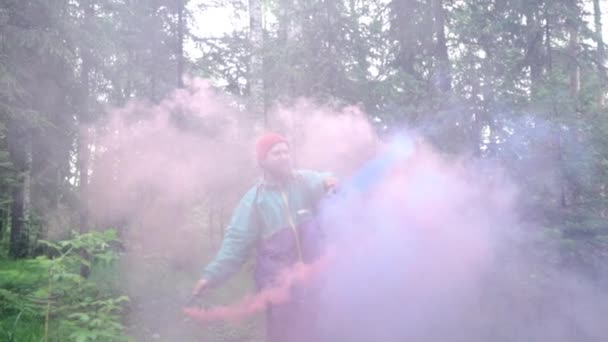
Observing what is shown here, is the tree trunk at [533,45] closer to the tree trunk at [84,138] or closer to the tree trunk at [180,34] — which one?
the tree trunk at [180,34]

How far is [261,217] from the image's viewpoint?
434 centimetres

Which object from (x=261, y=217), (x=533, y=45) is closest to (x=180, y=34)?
(x=533, y=45)

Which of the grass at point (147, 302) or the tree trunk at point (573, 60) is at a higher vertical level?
the tree trunk at point (573, 60)

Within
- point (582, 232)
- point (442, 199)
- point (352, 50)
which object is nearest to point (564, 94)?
point (582, 232)

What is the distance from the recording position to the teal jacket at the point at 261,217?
428 cm

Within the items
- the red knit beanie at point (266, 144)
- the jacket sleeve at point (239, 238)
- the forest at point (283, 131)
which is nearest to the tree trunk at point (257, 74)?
the forest at point (283, 131)

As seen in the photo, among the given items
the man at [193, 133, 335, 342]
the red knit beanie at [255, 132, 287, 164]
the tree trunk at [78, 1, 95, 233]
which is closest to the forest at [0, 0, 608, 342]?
the tree trunk at [78, 1, 95, 233]

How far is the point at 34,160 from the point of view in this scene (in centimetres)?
1041

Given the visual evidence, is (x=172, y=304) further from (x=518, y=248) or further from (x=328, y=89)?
(x=518, y=248)

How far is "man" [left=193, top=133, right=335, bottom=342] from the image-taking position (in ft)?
14.0

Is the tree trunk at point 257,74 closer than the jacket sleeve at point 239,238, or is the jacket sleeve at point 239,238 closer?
the jacket sleeve at point 239,238

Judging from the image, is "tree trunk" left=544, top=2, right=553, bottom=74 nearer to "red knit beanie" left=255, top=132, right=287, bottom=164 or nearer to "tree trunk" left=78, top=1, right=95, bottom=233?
"red knit beanie" left=255, top=132, right=287, bottom=164

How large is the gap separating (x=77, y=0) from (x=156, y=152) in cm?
390

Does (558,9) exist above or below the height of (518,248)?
above
